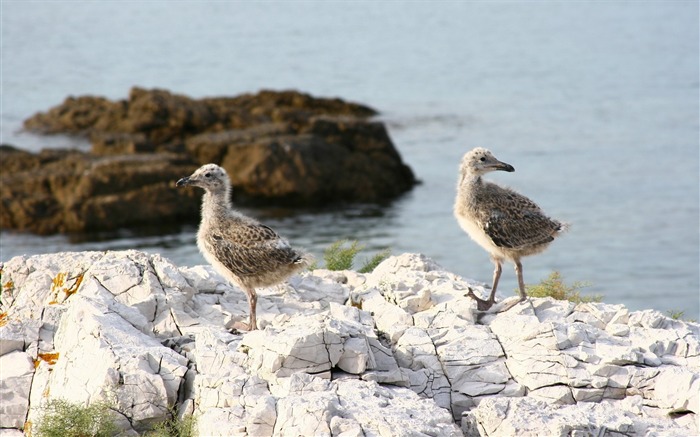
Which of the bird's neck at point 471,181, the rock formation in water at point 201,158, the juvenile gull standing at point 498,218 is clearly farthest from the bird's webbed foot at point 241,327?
the rock formation in water at point 201,158

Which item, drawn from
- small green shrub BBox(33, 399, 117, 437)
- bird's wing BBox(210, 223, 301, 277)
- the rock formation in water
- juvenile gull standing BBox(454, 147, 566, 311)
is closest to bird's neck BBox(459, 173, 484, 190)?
juvenile gull standing BBox(454, 147, 566, 311)

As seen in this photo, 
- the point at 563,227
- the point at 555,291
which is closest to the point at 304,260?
the point at 563,227

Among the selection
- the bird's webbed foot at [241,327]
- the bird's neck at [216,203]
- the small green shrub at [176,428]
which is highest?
the bird's neck at [216,203]

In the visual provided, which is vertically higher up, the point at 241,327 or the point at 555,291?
the point at 241,327

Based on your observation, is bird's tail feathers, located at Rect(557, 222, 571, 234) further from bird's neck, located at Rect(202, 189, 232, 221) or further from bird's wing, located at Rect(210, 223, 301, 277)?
bird's neck, located at Rect(202, 189, 232, 221)

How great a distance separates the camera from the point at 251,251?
41.4 feet

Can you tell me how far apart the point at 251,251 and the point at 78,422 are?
3.50 m

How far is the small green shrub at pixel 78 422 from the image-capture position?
32.1 ft

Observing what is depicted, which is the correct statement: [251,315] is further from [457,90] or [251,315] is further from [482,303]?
[457,90]

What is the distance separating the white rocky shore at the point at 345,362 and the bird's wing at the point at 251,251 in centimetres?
59

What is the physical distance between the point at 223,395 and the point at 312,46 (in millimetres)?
72602

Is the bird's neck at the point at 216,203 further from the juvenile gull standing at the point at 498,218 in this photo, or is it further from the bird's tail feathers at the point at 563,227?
the bird's tail feathers at the point at 563,227

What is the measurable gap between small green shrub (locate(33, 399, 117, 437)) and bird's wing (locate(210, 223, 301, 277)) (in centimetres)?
301

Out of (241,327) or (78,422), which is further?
(241,327)
